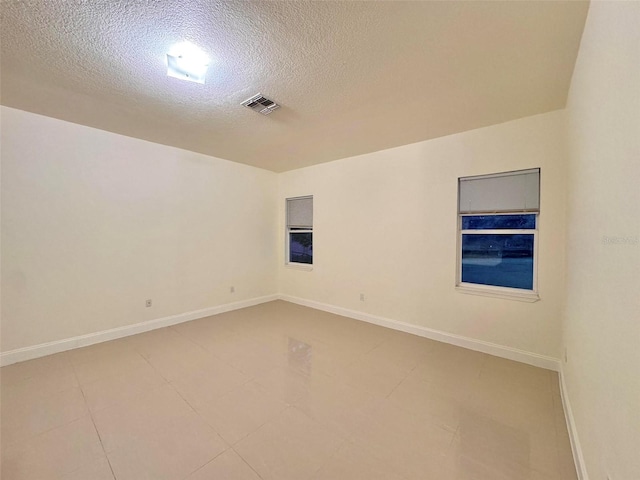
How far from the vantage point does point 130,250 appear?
3383 millimetres

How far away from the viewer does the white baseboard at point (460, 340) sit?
8.46 ft

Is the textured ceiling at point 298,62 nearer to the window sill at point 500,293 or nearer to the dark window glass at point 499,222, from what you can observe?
the dark window glass at point 499,222

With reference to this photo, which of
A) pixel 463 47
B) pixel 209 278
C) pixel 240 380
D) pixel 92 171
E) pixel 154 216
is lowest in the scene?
pixel 240 380

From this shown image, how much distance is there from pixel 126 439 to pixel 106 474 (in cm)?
25

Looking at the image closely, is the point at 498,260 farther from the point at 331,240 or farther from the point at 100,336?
the point at 100,336

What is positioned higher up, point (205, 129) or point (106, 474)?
point (205, 129)

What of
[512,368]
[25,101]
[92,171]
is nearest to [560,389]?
[512,368]

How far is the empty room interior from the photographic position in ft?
4.61

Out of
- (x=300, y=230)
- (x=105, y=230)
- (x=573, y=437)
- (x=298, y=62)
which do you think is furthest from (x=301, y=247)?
(x=573, y=437)

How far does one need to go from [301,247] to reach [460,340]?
3.12m

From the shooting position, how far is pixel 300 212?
5.04 metres

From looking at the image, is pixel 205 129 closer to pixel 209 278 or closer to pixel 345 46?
pixel 345 46

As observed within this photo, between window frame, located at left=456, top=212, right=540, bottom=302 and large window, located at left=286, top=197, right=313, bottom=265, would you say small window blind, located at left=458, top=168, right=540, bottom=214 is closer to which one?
window frame, located at left=456, top=212, right=540, bottom=302

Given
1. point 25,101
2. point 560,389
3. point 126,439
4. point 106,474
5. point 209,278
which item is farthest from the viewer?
point 209,278
